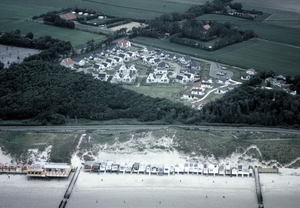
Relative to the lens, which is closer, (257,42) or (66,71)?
(66,71)

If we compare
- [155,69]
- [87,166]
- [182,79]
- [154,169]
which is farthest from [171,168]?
[155,69]

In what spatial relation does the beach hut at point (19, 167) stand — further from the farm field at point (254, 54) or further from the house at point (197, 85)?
the farm field at point (254, 54)

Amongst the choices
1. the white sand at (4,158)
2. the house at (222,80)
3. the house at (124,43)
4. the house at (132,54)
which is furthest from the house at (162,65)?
the white sand at (4,158)

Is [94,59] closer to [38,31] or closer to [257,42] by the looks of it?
[38,31]

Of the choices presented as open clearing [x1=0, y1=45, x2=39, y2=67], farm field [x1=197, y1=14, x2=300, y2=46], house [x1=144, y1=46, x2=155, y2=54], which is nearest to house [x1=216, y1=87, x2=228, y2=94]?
house [x1=144, y1=46, x2=155, y2=54]

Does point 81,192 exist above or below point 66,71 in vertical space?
below

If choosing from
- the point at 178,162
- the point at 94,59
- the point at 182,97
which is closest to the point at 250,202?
the point at 178,162

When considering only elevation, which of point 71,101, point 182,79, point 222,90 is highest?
point 182,79

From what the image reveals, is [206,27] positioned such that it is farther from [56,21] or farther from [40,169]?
[40,169]
